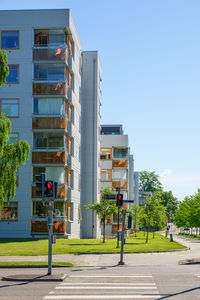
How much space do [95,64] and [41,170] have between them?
68.4 ft

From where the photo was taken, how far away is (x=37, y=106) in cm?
4981

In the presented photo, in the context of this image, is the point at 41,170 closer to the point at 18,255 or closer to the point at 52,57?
the point at 52,57

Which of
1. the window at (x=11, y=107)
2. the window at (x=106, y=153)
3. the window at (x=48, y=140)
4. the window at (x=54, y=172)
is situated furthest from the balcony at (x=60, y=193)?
the window at (x=106, y=153)

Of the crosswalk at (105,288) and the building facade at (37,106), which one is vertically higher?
the building facade at (37,106)

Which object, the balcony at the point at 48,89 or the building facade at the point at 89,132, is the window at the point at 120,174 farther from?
the balcony at the point at 48,89

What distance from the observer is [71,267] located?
22.4m

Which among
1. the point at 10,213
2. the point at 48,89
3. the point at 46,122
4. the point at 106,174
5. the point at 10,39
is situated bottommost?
the point at 10,213

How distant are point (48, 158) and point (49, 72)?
8.67 meters

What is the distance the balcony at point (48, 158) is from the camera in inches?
1932

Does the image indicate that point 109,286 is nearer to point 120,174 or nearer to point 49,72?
point 49,72

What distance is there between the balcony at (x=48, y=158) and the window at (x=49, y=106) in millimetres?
4002

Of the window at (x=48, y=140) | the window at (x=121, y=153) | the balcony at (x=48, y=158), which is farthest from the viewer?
the window at (x=121, y=153)

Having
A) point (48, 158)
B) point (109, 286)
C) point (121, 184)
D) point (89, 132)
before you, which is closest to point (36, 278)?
point (109, 286)

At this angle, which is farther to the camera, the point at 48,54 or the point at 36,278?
the point at 48,54
